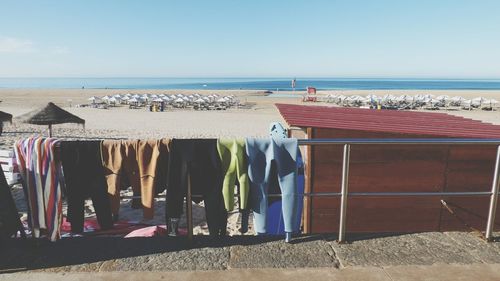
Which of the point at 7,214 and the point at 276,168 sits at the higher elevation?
the point at 276,168

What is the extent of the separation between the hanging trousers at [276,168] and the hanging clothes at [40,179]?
1596 millimetres

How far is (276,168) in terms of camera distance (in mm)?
3154

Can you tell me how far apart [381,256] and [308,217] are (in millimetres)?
1228

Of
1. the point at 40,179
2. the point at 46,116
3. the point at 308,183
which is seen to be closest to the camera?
the point at 40,179

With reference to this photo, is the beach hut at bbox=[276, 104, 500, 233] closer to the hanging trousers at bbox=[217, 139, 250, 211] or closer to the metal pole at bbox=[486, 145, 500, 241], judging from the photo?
the metal pole at bbox=[486, 145, 500, 241]

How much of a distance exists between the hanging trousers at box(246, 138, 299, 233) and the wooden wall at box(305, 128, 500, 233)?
872 millimetres

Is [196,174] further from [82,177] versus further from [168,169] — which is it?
[82,177]

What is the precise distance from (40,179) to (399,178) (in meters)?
3.33

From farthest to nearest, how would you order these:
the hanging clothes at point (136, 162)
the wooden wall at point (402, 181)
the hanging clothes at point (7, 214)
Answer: the wooden wall at point (402, 181) < the hanging clothes at point (136, 162) < the hanging clothes at point (7, 214)

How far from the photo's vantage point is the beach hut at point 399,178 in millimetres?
3834

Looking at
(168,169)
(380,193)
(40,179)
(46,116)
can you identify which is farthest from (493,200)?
(46,116)

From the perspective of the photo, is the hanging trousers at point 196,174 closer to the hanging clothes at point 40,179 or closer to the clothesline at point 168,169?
the clothesline at point 168,169

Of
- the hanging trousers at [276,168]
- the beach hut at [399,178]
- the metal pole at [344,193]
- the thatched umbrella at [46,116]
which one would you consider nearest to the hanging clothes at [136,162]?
the hanging trousers at [276,168]

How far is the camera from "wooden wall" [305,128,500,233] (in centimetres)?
383
